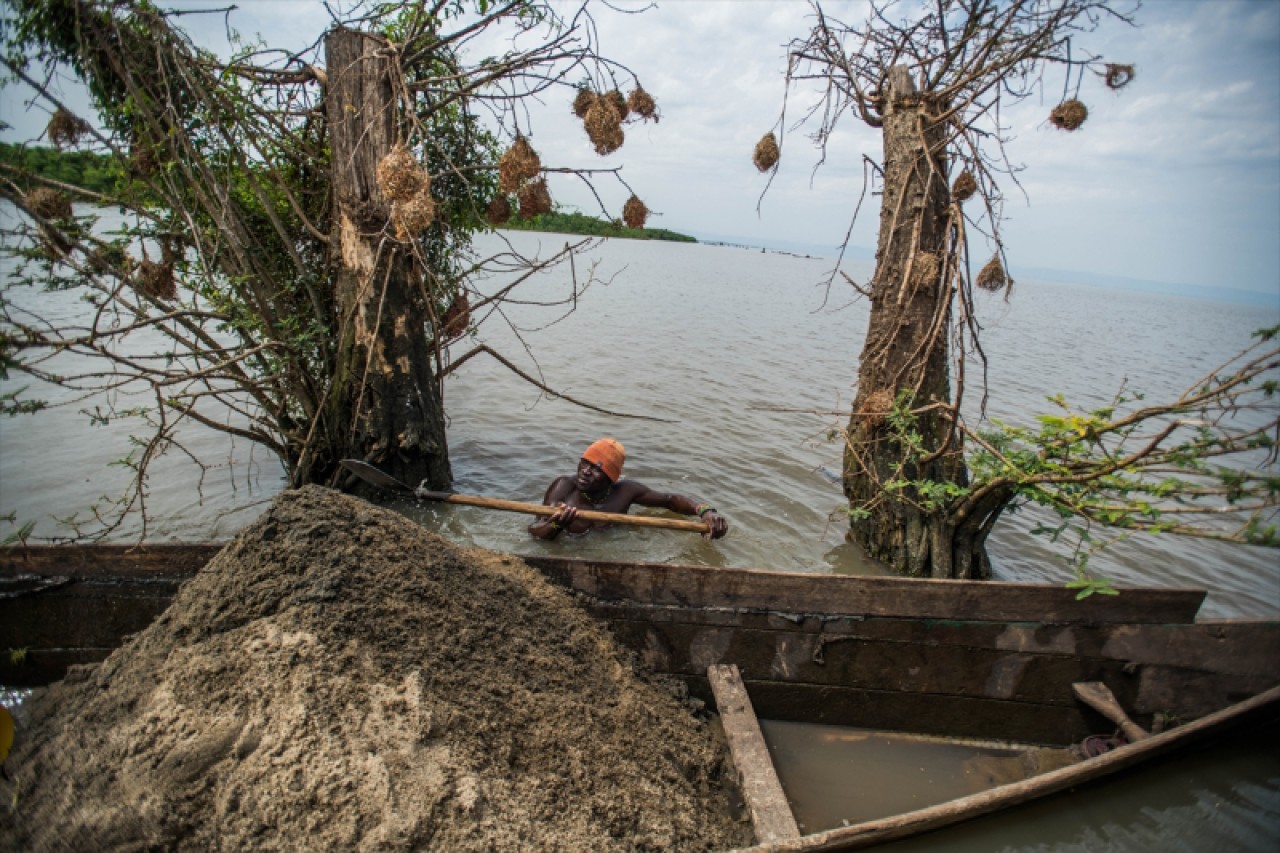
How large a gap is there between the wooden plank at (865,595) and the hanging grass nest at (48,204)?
12.8ft

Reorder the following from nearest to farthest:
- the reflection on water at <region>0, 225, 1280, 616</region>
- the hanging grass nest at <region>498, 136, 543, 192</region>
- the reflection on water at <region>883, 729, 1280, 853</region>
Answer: the reflection on water at <region>883, 729, 1280, 853</region> → the hanging grass nest at <region>498, 136, 543, 192</region> → the reflection on water at <region>0, 225, 1280, 616</region>

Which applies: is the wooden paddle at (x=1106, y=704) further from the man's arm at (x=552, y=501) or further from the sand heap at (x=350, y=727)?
the man's arm at (x=552, y=501)

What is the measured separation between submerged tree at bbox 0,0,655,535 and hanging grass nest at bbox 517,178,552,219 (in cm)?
2

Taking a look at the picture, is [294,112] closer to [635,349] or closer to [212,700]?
[212,700]

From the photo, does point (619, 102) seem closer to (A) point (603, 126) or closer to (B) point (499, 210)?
(A) point (603, 126)

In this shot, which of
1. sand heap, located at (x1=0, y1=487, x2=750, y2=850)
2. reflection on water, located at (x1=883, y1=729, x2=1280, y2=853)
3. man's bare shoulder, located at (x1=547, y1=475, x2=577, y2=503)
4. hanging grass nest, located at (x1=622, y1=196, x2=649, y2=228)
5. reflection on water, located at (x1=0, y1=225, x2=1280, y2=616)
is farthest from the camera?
reflection on water, located at (x1=0, y1=225, x2=1280, y2=616)

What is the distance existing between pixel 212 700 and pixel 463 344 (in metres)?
15.4

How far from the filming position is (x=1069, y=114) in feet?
14.6

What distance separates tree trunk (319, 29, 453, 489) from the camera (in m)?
4.88

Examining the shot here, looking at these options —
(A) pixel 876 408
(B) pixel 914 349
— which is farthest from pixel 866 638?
(B) pixel 914 349

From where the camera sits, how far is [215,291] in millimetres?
4793

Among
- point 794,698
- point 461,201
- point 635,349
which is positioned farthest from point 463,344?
point 794,698

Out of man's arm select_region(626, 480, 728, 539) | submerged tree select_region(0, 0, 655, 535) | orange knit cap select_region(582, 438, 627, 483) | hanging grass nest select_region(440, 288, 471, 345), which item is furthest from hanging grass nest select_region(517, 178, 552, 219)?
man's arm select_region(626, 480, 728, 539)

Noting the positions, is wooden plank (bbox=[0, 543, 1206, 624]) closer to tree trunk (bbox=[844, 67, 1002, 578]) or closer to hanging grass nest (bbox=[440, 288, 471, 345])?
tree trunk (bbox=[844, 67, 1002, 578])
